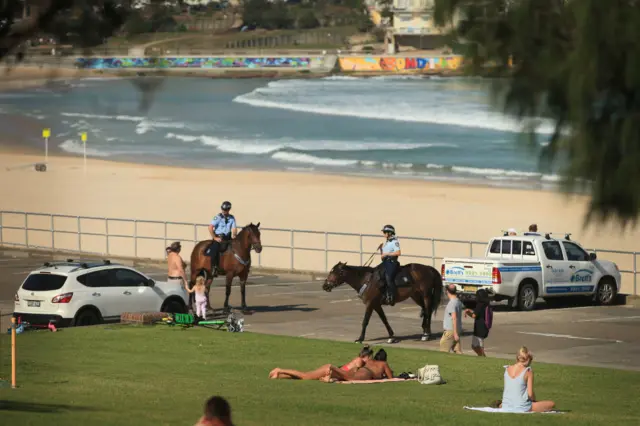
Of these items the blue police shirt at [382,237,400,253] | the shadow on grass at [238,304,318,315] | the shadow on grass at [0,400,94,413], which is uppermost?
the blue police shirt at [382,237,400,253]

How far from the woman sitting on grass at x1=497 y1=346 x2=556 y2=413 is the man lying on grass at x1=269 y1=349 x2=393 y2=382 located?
3026 mm

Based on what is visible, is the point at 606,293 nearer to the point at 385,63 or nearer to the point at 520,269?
the point at 520,269

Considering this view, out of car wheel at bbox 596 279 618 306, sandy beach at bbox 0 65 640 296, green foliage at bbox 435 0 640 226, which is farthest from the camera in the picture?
sandy beach at bbox 0 65 640 296

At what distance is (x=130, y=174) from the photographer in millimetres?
67125

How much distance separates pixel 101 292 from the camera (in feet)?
83.1

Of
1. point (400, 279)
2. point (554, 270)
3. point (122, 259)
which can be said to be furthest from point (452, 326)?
point (122, 259)

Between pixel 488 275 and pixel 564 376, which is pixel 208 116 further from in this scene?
pixel 564 376

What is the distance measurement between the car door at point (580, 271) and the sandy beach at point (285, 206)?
3.76 m

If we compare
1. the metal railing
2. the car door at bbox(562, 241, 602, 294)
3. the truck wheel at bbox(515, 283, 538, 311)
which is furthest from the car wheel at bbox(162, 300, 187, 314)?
the metal railing

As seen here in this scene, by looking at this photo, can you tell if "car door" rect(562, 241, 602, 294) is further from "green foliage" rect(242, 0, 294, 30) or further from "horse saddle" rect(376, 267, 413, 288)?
"green foliage" rect(242, 0, 294, 30)

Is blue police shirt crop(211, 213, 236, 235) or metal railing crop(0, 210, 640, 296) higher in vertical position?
blue police shirt crop(211, 213, 236, 235)

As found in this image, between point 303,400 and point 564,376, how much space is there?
195 inches

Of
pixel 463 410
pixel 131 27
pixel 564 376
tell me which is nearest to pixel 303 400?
pixel 463 410

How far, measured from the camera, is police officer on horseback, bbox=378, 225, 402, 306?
23859 mm
